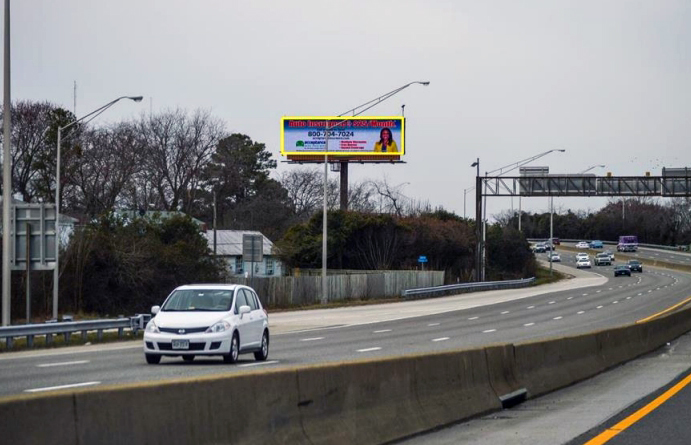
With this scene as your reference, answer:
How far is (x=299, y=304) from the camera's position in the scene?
5566cm

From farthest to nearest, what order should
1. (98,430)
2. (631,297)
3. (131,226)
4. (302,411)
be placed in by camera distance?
1. (631,297)
2. (131,226)
3. (302,411)
4. (98,430)

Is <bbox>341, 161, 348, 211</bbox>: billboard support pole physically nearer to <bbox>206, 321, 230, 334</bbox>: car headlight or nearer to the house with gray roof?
the house with gray roof

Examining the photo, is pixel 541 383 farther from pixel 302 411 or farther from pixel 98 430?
pixel 98 430

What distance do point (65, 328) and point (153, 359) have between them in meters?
8.04

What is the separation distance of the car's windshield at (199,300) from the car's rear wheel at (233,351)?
671 millimetres

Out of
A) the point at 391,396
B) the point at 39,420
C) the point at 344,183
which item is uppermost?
the point at 344,183

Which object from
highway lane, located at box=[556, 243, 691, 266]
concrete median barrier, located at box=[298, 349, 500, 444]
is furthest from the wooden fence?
highway lane, located at box=[556, 243, 691, 266]

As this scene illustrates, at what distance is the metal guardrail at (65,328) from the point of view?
26875 mm

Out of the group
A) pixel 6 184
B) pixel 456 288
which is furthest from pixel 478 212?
pixel 6 184

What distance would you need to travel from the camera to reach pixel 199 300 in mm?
22156

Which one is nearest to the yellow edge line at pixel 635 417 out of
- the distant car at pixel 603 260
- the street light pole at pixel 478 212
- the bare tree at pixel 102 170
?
the street light pole at pixel 478 212

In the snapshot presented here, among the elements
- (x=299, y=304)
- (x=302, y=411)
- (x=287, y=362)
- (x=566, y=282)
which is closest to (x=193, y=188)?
(x=566, y=282)

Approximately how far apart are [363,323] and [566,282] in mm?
55767

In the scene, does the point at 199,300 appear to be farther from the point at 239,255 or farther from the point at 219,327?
the point at 239,255
